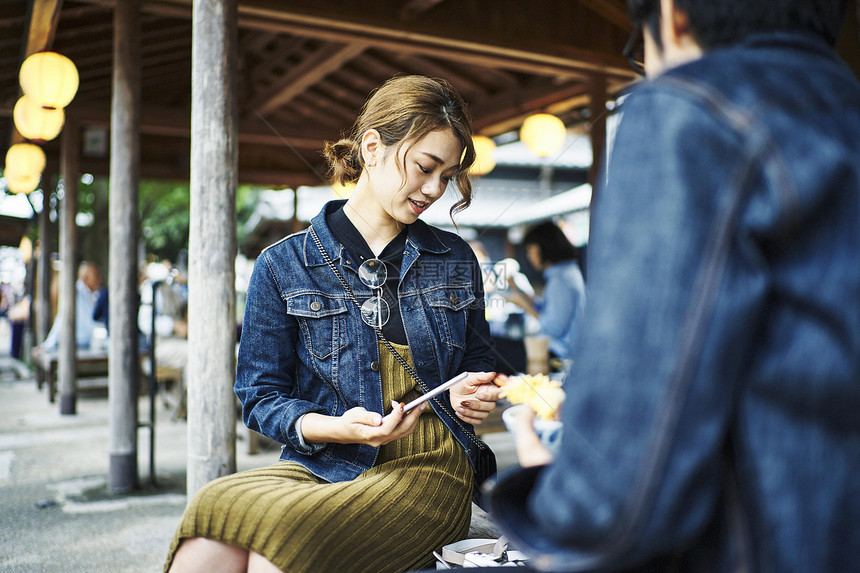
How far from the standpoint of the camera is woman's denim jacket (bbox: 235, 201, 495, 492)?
69.9 inches

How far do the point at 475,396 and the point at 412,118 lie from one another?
0.76 metres

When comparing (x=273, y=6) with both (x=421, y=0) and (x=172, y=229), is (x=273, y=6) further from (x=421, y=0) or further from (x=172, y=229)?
(x=172, y=229)

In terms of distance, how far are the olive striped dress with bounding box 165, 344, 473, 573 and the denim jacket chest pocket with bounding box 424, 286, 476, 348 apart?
0.15 meters

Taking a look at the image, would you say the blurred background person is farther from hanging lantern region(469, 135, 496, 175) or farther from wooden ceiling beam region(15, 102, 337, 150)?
hanging lantern region(469, 135, 496, 175)

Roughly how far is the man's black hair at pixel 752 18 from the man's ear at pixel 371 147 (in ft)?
4.07

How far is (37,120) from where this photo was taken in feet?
19.5

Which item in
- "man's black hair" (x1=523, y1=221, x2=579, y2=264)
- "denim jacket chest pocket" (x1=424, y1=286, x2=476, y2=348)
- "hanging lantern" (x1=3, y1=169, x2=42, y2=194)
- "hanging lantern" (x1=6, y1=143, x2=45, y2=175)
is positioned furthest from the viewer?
"hanging lantern" (x1=3, y1=169, x2=42, y2=194)

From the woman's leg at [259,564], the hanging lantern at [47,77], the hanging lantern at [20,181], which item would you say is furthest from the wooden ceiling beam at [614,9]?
the hanging lantern at [20,181]

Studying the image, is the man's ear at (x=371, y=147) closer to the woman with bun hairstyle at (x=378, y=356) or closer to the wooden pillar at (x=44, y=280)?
the woman with bun hairstyle at (x=378, y=356)

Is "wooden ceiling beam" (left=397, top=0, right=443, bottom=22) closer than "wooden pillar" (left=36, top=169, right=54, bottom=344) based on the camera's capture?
Yes

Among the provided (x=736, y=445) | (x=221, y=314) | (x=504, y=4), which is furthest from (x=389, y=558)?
(x=504, y=4)

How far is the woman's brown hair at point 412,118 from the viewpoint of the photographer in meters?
1.90

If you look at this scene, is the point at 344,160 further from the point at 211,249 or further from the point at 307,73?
the point at 307,73

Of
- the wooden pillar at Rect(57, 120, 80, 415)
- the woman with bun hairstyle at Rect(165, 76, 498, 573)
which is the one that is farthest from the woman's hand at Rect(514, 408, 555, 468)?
Answer: the wooden pillar at Rect(57, 120, 80, 415)
